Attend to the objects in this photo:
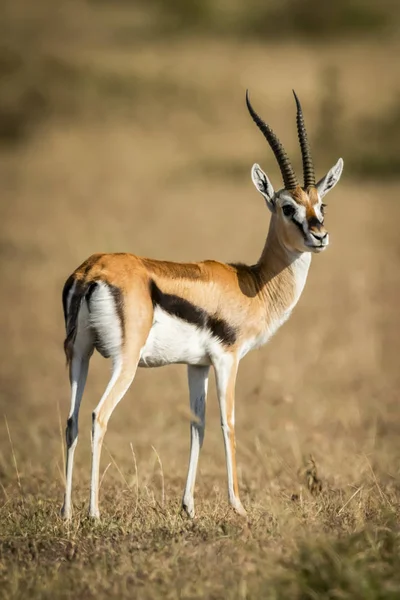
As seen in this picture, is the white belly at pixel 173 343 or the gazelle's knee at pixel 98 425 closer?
the gazelle's knee at pixel 98 425

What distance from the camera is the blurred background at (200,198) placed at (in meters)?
11.5

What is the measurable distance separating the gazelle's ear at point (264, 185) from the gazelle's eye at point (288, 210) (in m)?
0.25

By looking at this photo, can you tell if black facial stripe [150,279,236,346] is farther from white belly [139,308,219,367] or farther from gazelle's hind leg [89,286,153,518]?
gazelle's hind leg [89,286,153,518]

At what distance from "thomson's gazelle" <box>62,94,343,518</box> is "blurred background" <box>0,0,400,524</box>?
3.71 feet

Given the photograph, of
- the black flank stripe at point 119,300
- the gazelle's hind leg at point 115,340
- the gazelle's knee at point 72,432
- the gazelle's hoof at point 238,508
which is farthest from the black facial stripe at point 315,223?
the gazelle's knee at point 72,432

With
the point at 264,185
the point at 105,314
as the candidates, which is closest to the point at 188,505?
the point at 105,314

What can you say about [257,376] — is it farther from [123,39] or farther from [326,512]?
[123,39]

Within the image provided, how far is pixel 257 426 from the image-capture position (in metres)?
11.9

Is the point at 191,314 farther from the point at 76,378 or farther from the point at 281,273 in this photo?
the point at 281,273

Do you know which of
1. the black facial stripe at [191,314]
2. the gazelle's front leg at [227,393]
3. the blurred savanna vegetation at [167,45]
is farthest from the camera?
the blurred savanna vegetation at [167,45]

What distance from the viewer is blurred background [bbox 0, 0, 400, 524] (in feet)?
37.7


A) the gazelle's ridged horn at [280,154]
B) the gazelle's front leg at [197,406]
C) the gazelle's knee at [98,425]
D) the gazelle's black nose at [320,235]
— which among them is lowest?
the gazelle's front leg at [197,406]

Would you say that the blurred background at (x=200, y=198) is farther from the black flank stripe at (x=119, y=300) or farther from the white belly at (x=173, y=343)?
the black flank stripe at (x=119, y=300)

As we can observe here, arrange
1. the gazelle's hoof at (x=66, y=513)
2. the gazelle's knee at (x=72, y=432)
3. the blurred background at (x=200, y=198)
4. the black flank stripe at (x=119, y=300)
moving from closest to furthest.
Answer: the gazelle's hoof at (x=66, y=513) → the black flank stripe at (x=119, y=300) → the gazelle's knee at (x=72, y=432) → the blurred background at (x=200, y=198)
